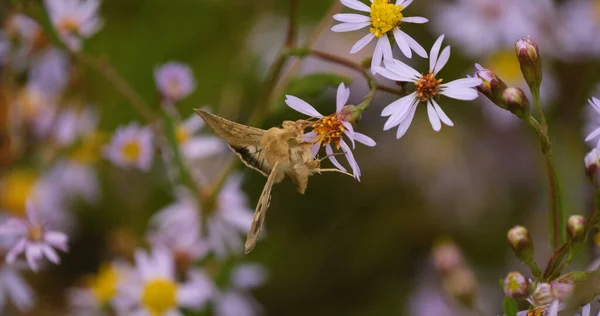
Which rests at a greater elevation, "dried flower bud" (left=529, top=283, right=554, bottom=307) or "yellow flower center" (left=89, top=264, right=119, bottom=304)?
"yellow flower center" (left=89, top=264, right=119, bottom=304)

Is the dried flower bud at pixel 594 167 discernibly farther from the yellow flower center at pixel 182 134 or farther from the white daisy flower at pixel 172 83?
the yellow flower center at pixel 182 134

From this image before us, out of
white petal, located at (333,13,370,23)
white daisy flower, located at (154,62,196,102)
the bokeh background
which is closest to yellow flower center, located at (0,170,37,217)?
the bokeh background

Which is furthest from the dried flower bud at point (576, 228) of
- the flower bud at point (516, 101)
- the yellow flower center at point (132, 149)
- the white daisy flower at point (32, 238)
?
the yellow flower center at point (132, 149)

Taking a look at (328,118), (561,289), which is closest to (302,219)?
(328,118)

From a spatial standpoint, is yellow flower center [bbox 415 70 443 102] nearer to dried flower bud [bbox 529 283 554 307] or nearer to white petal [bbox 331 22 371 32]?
white petal [bbox 331 22 371 32]

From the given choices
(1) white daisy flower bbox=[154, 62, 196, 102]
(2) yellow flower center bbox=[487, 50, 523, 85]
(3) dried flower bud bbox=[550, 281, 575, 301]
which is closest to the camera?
(3) dried flower bud bbox=[550, 281, 575, 301]

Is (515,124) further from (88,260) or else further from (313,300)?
(88,260)

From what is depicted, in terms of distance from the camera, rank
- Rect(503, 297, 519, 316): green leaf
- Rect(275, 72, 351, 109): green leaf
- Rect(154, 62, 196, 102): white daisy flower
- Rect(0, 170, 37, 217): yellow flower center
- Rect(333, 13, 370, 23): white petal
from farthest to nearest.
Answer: Rect(0, 170, 37, 217): yellow flower center < Rect(154, 62, 196, 102): white daisy flower < Rect(275, 72, 351, 109): green leaf < Rect(333, 13, 370, 23): white petal < Rect(503, 297, 519, 316): green leaf

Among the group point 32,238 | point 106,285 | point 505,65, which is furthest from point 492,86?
point 505,65

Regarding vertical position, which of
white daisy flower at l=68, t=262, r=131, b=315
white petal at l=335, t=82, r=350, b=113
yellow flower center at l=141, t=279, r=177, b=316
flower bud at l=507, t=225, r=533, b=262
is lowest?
flower bud at l=507, t=225, r=533, b=262
